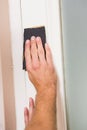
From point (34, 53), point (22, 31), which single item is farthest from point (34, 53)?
point (22, 31)

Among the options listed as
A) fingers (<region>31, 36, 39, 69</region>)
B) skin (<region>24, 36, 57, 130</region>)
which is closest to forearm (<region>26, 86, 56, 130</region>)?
skin (<region>24, 36, 57, 130</region>)

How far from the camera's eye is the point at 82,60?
2.90 feet

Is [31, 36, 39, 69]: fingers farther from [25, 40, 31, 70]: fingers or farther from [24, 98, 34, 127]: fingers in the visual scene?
[24, 98, 34, 127]: fingers

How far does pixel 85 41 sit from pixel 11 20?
321 mm

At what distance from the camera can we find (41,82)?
0.89 metres

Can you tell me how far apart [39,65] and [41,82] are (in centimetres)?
7

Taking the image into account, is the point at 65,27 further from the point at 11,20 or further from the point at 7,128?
the point at 7,128

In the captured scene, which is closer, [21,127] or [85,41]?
[85,41]

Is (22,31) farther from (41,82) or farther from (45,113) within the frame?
(45,113)

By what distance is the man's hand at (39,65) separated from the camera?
889mm

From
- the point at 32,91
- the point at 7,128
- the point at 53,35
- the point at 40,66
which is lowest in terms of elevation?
the point at 7,128

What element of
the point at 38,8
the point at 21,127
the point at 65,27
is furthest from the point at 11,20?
the point at 21,127

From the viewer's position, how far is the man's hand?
0.89m

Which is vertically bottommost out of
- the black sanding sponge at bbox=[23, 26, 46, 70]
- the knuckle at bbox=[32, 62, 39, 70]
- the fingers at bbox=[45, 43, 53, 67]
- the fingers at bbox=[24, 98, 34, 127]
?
the fingers at bbox=[24, 98, 34, 127]
